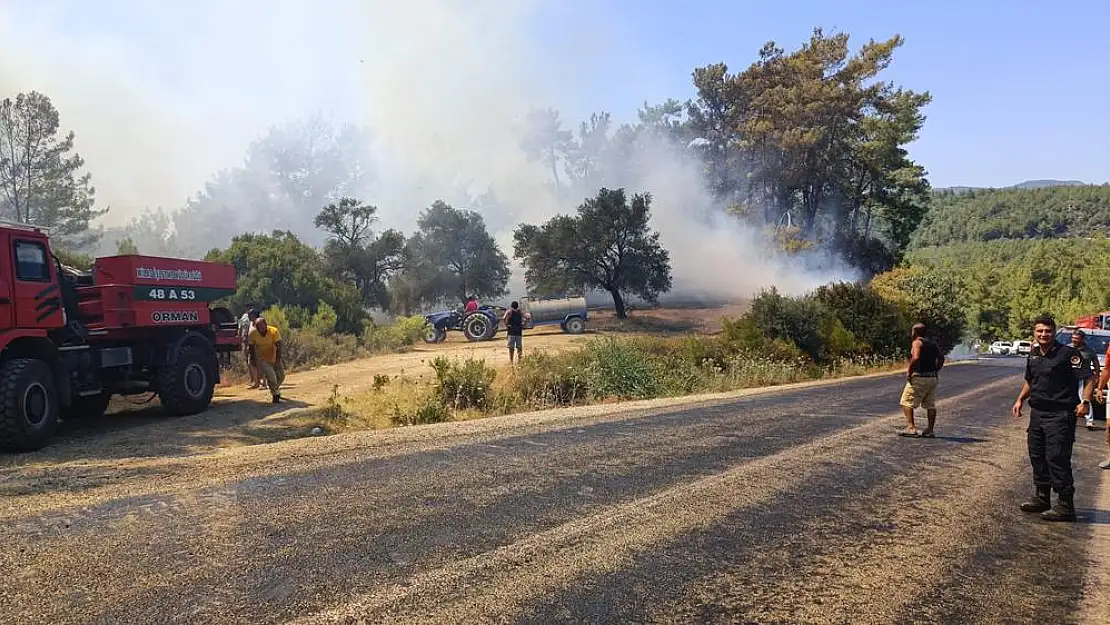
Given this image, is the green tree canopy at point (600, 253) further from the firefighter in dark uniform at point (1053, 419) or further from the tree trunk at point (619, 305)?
the firefighter in dark uniform at point (1053, 419)

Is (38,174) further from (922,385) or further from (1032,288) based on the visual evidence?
(1032,288)

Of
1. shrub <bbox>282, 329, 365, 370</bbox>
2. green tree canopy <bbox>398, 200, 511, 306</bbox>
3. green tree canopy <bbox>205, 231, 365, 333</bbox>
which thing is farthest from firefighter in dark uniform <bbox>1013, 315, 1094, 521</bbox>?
green tree canopy <bbox>398, 200, 511, 306</bbox>

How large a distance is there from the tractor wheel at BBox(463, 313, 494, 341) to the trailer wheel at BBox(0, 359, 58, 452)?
68.6 ft

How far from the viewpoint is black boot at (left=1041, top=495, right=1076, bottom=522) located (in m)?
6.30

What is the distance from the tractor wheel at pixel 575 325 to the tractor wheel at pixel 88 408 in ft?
75.0

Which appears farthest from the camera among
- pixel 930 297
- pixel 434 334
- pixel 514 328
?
pixel 930 297

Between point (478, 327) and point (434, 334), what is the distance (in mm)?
1925

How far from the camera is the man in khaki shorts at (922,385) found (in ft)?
33.8

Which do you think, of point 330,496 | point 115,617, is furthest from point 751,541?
point 115,617

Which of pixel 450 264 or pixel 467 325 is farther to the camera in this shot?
pixel 450 264

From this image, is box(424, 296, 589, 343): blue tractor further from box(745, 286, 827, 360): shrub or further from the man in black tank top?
box(745, 286, 827, 360): shrub

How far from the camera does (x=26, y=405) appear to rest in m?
8.95

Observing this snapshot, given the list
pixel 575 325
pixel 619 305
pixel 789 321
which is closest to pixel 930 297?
pixel 789 321

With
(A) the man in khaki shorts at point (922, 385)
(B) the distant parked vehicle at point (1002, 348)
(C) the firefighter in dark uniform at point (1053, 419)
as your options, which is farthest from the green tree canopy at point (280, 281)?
(B) the distant parked vehicle at point (1002, 348)
